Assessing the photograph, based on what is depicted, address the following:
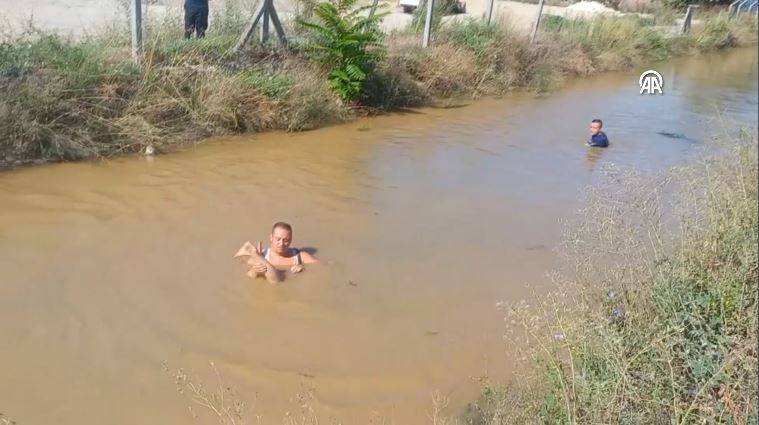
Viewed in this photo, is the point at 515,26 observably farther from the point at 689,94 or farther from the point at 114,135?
the point at 114,135

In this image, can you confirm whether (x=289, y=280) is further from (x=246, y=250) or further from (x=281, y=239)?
(x=246, y=250)

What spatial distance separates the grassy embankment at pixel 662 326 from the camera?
3.03 metres

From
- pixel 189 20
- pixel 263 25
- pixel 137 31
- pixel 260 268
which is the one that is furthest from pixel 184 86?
pixel 260 268

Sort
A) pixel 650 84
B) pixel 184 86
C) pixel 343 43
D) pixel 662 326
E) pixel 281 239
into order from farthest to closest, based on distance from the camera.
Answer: pixel 650 84
pixel 343 43
pixel 184 86
pixel 281 239
pixel 662 326

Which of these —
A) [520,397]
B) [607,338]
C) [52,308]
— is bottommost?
[52,308]

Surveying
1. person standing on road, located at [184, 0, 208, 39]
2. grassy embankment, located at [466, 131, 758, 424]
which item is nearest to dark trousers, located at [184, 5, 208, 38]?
person standing on road, located at [184, 0, 208, 39]

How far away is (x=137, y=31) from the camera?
9.41 meters

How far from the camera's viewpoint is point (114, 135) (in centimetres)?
895

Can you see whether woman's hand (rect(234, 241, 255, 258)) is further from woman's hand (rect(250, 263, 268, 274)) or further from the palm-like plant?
the palm-like plant

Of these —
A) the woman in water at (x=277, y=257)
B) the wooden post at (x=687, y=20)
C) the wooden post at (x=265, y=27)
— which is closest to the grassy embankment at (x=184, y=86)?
the wooden post at (x=265, y=27)

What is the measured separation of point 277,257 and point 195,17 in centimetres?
583

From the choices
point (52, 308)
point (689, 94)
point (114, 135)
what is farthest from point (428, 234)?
point (689, 94)

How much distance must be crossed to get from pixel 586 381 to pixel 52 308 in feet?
12.9

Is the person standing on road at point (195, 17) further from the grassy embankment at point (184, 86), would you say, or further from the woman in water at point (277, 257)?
the woman in water at point (277, 257)
